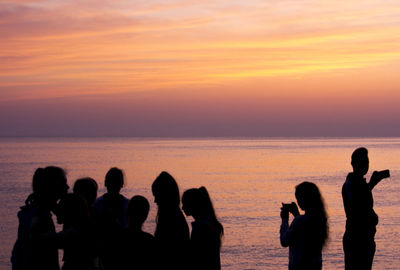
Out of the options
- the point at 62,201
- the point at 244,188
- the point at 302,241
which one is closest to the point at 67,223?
the point at 62,201

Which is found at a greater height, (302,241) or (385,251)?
(302,241)

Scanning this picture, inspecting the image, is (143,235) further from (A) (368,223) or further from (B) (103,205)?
(A) (368,223)

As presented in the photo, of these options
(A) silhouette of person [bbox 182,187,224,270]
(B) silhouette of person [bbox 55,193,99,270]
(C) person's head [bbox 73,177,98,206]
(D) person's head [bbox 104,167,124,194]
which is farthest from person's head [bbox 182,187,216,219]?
(D) person's head [bbox 104,167,124,194]

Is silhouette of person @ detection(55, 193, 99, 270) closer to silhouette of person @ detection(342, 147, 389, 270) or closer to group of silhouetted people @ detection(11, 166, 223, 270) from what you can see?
group of silhouetted people @ detection(11, 166, 223, 270)

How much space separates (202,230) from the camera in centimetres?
582

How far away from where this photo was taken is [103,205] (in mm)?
8062

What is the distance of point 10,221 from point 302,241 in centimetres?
2202

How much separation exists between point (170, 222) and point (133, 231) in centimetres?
60

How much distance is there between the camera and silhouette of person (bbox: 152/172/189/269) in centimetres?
580

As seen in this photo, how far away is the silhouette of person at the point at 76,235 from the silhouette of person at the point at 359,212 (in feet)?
11.9

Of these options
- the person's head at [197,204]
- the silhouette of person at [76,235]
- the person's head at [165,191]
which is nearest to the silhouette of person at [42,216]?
the silhouette of person at [76,235]

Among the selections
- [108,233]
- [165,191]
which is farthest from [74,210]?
[165,191]

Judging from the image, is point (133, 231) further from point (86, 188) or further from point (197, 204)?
point (86, 188)

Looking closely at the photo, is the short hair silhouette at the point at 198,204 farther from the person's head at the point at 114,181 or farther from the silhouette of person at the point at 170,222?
the person's head at the point at 114,181
